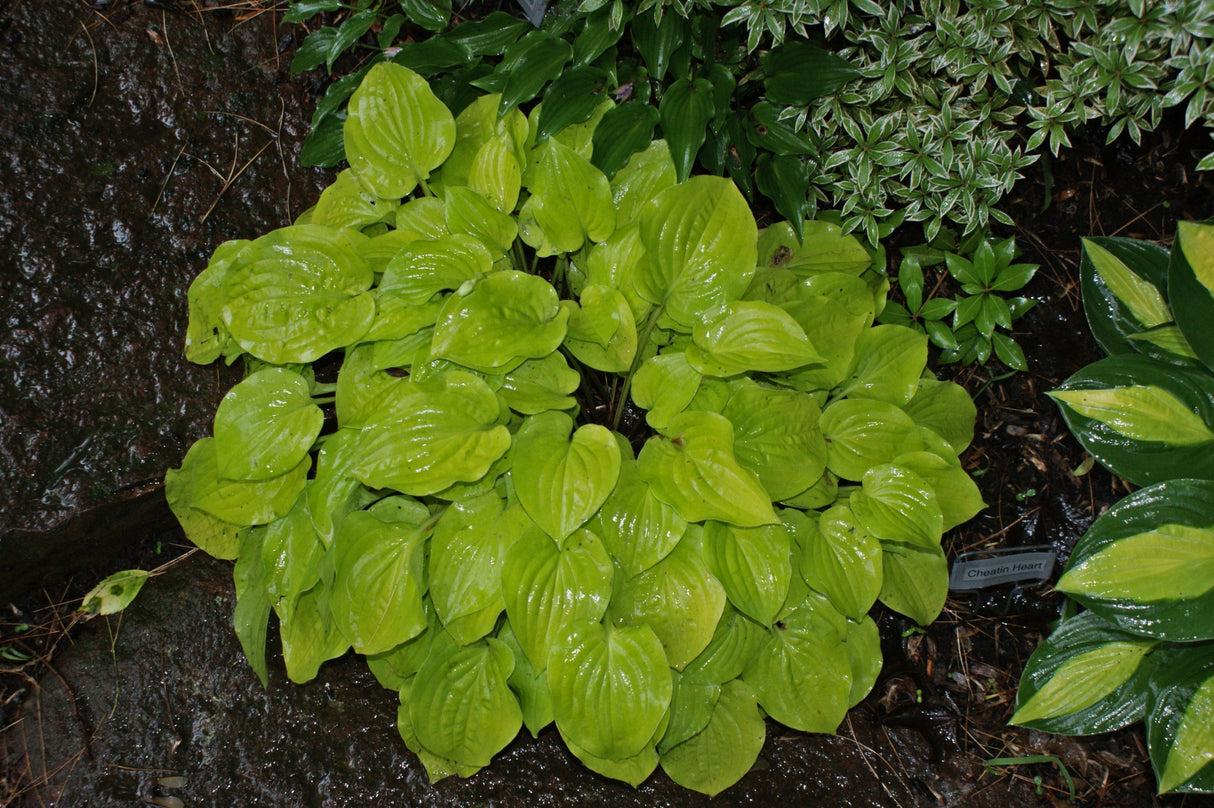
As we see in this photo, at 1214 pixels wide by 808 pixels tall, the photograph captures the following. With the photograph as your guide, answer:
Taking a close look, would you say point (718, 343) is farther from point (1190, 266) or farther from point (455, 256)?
point (1190, 266)

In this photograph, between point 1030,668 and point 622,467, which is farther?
point 1030,668

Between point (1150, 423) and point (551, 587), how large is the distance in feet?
5.00

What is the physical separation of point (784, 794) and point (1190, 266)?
176cm

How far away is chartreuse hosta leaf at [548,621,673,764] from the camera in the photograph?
1674 millimetres

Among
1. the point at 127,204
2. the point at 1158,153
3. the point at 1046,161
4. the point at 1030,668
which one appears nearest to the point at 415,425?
the point at 127,204

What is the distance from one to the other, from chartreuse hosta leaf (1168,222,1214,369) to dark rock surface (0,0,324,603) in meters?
2.55

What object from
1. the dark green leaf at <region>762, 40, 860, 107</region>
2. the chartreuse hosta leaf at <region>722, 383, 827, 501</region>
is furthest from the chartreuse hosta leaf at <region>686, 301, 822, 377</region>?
the dark green leaf at <region>762, 40, 860, 107</region>

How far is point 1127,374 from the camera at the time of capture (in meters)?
1.84

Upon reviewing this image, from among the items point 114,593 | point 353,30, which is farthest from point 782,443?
point 114,593

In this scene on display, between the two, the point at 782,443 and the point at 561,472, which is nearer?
the point at 561,472

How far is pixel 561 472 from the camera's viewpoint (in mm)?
1681

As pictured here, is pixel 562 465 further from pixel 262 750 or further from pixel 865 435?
pixel 262 750

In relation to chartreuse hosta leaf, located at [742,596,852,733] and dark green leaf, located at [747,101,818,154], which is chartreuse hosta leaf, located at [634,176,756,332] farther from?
chartreuse hosta leaf, located at [742,596,852,733]

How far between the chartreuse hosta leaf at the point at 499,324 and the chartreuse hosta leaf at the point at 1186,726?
1.74 m
